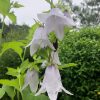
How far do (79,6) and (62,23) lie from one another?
29.3m

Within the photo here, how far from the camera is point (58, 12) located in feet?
2.87

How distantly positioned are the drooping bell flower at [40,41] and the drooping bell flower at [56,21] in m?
0.03

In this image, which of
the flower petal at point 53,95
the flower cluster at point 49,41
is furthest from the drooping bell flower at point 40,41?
the flower petal at point 53,95

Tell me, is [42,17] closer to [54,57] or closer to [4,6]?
[54,57]

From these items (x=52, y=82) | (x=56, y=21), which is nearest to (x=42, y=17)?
(x=56, y=21)

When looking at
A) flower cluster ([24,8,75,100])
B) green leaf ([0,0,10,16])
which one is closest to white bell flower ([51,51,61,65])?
flower cluster ([24,8,75,100])

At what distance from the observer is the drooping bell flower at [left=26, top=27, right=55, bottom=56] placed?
2.93 feet

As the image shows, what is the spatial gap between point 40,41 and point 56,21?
0.07 metres

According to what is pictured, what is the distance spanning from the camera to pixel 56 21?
2.90ft

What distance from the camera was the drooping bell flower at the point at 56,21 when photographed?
2.82 ft

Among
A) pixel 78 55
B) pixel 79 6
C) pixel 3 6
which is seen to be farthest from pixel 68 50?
pixel 79 6

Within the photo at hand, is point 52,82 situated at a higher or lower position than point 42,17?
lower

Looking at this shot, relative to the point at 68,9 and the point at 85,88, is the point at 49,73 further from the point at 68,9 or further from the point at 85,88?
the point at 85,88

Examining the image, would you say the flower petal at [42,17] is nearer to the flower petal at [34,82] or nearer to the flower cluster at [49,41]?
the flower cluster at [49,41]
